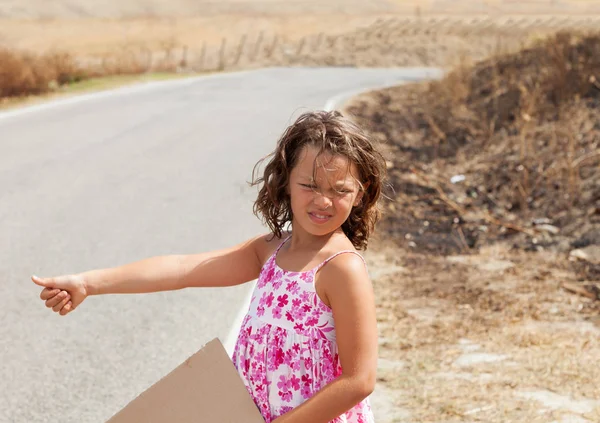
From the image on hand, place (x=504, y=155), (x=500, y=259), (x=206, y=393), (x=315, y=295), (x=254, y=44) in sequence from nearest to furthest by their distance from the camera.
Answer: (x=206, y=393) → (x=315, y=295) → (x=500, y=259) → (x=504, y=155) → (x=254, y=44)

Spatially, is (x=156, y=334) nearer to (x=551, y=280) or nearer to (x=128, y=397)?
(x=128, y=397)

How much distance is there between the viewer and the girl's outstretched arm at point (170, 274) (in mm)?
2469

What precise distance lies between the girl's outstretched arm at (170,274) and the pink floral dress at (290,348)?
303mm

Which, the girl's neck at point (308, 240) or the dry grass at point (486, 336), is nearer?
the girl's neck at point (308, 240)

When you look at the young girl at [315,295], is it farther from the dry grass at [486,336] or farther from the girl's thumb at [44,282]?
the dry grass at [486,336]

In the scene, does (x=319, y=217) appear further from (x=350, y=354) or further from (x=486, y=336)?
(x=486, y=336)

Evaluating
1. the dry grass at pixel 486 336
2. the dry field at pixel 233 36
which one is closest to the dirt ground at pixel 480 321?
the dry grass at pixel 486 336

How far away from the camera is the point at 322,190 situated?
2.27 meters

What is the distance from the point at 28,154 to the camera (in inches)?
468

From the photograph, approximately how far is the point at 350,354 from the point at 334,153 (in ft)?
1.60

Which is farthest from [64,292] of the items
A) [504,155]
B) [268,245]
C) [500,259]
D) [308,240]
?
[504,155]

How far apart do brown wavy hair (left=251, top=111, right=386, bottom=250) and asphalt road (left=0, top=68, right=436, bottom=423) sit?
262mm

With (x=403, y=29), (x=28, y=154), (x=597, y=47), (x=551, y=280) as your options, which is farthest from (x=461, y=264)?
(x=403, y=29)

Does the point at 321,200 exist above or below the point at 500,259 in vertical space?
above
